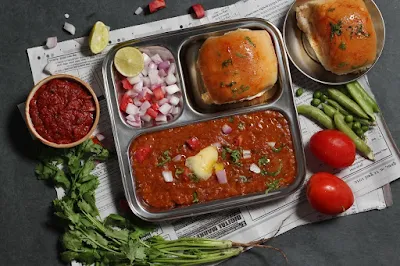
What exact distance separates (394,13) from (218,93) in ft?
5.39

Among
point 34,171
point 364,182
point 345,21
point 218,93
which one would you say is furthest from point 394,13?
point 34,171

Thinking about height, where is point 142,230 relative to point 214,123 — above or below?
below

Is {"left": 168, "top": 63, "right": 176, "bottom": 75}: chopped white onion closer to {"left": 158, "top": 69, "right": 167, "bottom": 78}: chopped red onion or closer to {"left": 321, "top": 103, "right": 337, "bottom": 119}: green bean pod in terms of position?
{"left": 158, "top": 69, "right": 167, "bottom": 78}: chopped red onion

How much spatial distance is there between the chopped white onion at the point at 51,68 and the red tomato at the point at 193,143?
1224mm

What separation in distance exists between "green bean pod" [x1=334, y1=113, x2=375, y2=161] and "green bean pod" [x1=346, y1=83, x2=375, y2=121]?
18 cm

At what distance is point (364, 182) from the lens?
161 inches

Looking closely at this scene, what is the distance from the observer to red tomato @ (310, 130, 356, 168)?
12.4 feet

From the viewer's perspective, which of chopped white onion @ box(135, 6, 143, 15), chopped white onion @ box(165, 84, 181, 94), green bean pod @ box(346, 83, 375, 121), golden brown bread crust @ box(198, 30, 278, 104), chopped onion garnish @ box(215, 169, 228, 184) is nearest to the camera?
golden brown bread crust @ box(198, 30, 278, 104)

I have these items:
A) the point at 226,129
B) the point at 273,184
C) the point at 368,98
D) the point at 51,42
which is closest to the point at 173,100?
the point at 226,129

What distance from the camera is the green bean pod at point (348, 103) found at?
398 cm

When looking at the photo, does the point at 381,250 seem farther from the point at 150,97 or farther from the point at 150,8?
the point at 150,8

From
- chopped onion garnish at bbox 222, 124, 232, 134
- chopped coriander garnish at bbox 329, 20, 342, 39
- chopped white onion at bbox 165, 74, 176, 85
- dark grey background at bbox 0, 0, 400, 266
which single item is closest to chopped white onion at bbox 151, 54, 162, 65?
chopped white onion at bbox 165, 74, 176, 85

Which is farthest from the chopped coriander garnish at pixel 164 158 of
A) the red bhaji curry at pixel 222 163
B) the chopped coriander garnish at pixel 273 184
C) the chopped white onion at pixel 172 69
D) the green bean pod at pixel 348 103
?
the green bean pod at pixel 348 103

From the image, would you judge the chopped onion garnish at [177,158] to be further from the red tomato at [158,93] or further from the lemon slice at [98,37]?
the lemon slice at [98,37]
